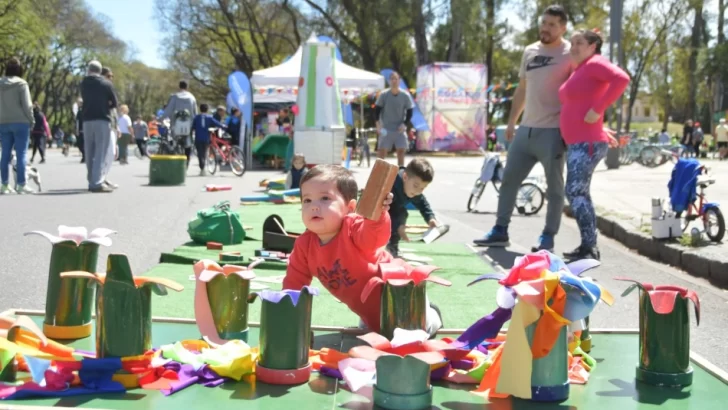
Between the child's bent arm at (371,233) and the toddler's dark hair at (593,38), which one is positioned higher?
the toddler's dark hair at (593,38)

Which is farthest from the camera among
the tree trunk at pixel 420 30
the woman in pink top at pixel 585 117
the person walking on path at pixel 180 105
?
the tree trunk at pixel 420 30

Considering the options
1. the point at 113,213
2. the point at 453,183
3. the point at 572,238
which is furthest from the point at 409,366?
the point at 453,183

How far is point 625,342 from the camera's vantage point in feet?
12.9

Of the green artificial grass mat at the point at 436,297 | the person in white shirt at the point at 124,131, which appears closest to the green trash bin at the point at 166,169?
the green artificial grass mat at the point at 436,297

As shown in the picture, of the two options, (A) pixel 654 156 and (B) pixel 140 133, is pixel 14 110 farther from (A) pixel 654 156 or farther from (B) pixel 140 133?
(A) pixel 654 156

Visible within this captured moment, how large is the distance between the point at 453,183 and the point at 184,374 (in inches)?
565

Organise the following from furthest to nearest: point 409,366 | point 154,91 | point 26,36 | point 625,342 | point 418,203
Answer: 1. point 154,91
2. point 26,36
3. point 418,203
4. point 625,342
5. point 409,366

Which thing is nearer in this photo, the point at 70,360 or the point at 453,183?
the point at 70,360

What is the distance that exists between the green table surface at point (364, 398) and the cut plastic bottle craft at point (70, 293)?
858 mm

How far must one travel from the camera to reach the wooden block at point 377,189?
344cm

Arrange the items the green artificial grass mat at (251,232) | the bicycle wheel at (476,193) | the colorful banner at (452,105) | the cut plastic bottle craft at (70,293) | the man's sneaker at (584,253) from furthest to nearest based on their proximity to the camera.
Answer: the colorful banner at (452,105), the bicycle wheel at (476,193), the man's sneaker at (584,253), the green artificial grass mat at (251,232), the cut plastic bottle craft at (70,293)

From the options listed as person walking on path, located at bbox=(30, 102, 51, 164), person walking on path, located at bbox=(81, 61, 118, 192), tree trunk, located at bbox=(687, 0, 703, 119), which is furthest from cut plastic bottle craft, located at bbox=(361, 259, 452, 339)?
tree trunk, located at bbox=(687, 0, 703, 119)

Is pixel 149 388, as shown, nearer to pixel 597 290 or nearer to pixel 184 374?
pixel 184 374

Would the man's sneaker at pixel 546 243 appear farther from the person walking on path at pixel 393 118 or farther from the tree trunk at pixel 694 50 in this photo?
the tree trunk at pixel 694 50
